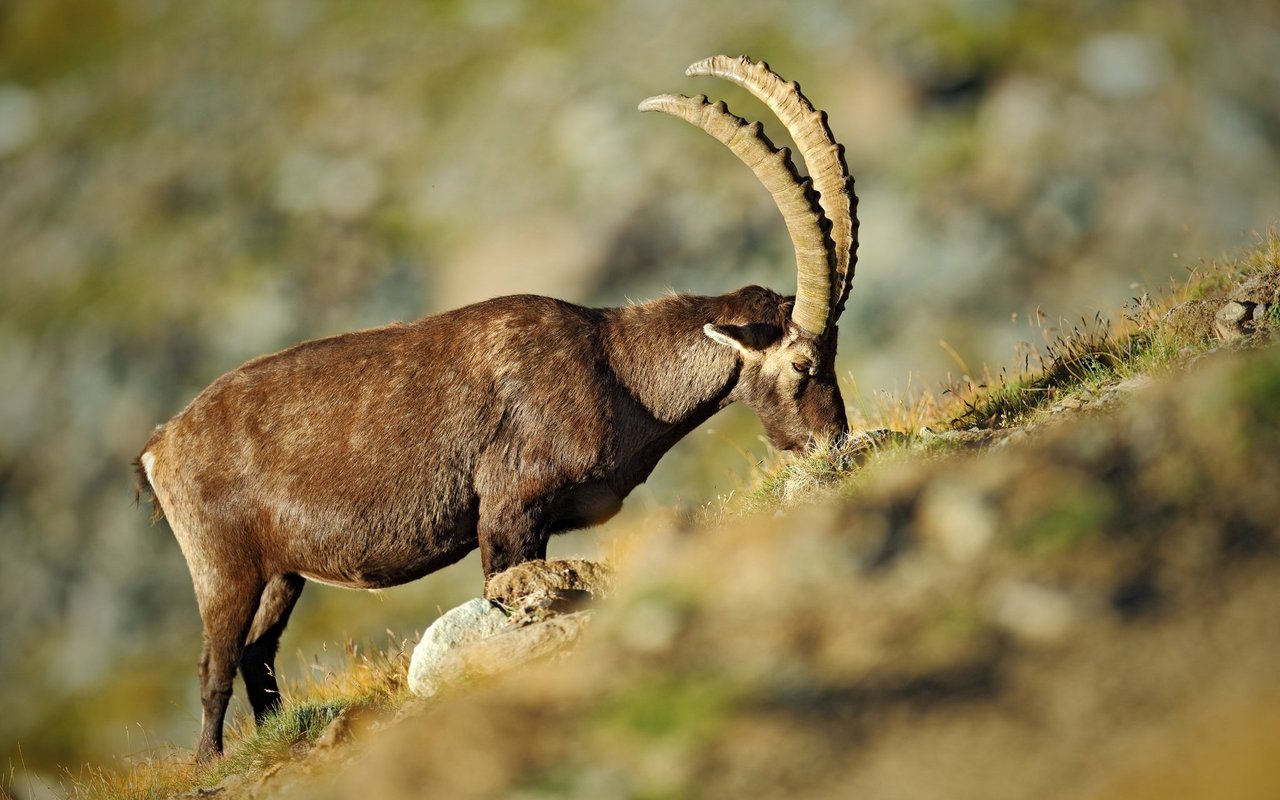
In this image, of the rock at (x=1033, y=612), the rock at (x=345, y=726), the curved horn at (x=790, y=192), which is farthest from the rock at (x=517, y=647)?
the curved horn at (x=790, y=192)

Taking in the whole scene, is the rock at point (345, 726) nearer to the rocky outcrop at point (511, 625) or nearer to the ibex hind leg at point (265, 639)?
the rocky outcrop at point (511, 625)

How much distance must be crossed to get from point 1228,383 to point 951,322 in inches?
2238

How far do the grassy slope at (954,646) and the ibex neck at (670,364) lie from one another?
2.72m

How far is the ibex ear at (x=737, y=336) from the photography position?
10.5 metres

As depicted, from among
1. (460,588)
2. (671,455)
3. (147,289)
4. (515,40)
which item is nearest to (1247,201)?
(671,455)

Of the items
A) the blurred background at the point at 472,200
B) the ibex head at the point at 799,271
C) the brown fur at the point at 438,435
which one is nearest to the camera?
the brown fur at the point at 438,435

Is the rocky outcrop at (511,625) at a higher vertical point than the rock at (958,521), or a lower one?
lower

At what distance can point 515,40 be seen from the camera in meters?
92.6

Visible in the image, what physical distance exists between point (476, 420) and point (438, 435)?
295 mm

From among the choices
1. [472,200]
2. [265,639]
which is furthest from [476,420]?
[472,200]

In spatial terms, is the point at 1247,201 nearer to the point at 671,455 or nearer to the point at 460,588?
the point at 671,455

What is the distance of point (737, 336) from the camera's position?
1053cm

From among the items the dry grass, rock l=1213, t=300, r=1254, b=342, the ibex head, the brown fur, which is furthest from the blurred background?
rock l=1213, t=300, r=1254, b=342

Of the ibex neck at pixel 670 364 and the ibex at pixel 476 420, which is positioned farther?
the ibex neck at pixel 670 364
